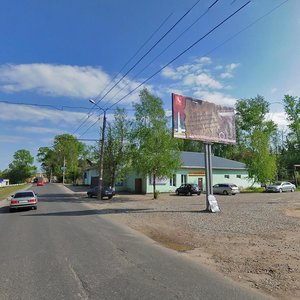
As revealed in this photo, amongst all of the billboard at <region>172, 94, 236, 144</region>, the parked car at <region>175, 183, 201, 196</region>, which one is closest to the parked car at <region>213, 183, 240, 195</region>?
the parked car at <region>175, 183, 201, 196</region>

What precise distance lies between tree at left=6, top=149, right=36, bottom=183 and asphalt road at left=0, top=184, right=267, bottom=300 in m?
130

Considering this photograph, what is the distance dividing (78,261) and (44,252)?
5.24 ft

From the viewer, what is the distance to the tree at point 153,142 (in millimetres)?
32594

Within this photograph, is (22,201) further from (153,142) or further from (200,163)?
(200,163)

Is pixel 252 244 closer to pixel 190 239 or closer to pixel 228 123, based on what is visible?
pixel 190 239

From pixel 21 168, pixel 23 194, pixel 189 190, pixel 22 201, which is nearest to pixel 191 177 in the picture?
pixel 189 190

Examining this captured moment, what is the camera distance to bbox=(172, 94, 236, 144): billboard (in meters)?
21.5

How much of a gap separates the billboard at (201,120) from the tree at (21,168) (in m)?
123

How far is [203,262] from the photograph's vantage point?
905 centimetres

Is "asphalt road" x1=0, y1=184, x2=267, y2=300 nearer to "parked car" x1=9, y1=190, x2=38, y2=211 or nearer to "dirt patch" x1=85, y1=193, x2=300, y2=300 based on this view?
"dirt patch" x1=85, y1=193, x2=300, y2=300

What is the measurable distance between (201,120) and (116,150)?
19750mm

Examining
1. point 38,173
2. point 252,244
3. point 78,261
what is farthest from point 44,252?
point 38,173

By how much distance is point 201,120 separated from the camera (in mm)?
22781

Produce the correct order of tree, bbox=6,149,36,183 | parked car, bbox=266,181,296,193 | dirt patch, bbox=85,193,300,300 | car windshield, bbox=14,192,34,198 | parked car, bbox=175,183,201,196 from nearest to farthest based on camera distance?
1. dirt patch, bbox=85,193,300,300
2. car windshield, bbox=14,192,34,198
3. parked car, bbox=175,183,201,196
4. parked car, bbox=266,181,296,193
5. tree, bbox=6,149,36,183
